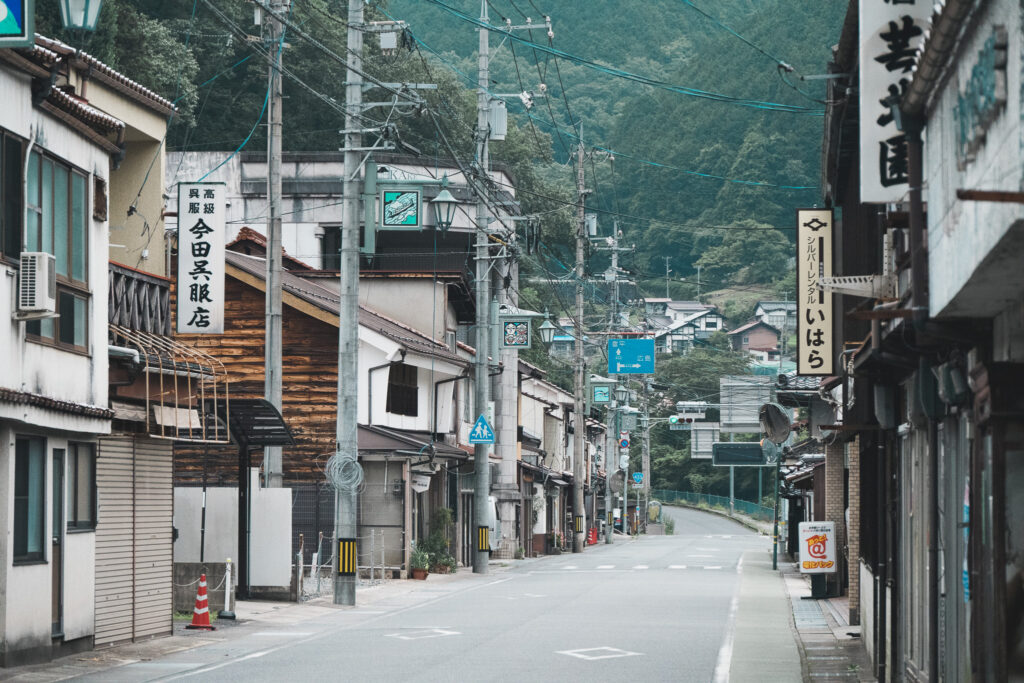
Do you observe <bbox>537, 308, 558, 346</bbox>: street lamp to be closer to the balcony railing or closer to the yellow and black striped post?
the yellow and black striped post

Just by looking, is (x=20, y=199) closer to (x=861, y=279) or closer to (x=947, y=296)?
(x=861, y=279)

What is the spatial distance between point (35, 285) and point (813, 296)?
10.2 metres

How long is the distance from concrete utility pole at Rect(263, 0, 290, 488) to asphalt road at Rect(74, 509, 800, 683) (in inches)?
179

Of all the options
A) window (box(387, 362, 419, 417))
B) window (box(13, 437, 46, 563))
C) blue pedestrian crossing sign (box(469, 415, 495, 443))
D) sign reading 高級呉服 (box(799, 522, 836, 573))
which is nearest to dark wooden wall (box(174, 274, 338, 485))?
window (box(387, 362, 419, 417))

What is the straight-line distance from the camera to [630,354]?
55.7 metres

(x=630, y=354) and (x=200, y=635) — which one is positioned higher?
(x=630, y=354)

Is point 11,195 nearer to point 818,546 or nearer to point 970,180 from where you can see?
point 970,180

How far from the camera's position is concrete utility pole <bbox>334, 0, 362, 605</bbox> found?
26281 millimetres

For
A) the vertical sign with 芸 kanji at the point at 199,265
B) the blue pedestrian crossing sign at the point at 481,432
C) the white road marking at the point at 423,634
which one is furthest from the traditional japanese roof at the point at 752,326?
the white road marking at the point at 423,634

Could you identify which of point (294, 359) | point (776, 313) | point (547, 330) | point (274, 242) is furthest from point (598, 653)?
point (776, 313)

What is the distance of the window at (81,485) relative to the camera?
57.3 ft

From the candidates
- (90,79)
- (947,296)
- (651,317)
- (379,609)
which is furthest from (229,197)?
(651,317)

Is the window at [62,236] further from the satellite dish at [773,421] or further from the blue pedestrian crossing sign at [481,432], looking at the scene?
the blue pedestrian crossing sign at [481,432]

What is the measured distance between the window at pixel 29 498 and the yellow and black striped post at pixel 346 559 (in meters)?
10.1
